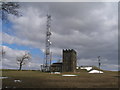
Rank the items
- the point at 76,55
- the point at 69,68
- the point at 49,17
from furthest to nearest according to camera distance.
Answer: the point at 76,55 → the point at 69,68 → the point at 49,17

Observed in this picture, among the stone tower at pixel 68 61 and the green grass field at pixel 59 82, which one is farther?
the stone tower at pixel 68 61

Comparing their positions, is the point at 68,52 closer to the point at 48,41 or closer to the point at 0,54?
the point at 48,41

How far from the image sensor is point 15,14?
53.4ft

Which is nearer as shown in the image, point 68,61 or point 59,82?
point 59,82

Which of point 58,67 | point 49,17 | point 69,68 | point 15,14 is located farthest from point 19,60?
point 15,14

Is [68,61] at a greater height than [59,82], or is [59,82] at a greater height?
[68,61]

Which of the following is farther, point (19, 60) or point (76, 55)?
point (76, 55)

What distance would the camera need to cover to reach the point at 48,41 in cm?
7044

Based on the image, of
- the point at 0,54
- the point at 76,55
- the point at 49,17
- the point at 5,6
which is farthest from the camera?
the point at 76,55

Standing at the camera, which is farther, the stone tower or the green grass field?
the stone tower

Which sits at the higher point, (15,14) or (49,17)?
(49,17)

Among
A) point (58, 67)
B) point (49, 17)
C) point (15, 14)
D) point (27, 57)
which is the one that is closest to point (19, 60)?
point (27, 57)

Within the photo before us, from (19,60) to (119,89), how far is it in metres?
82.2

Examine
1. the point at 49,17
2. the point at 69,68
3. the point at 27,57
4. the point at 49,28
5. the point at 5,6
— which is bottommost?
the point at 69,68
